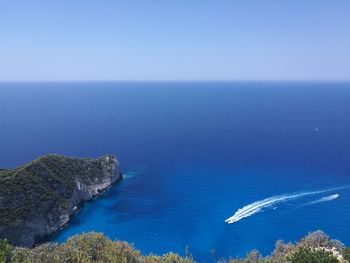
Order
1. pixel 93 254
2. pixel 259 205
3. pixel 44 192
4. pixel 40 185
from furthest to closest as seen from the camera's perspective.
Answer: pixel 259 205, pixel 40 185, pixel 44 192, pixel 93 254

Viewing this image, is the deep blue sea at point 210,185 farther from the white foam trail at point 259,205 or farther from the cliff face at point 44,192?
the cliff face at point 44,192

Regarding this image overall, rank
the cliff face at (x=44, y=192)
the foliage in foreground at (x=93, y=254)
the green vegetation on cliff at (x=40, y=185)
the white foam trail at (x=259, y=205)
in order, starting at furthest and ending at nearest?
the white foam trail at (x=259, y=205), the green vegetation on cliff at (x=40, y=185), the cliff face at (x=44, y=192), the foliage in foreground at (x=93, y=254)

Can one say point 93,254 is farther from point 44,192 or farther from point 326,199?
point 326,199

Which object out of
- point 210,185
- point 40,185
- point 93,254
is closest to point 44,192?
point 40,185

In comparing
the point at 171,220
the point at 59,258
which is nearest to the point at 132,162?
the point at 171,220

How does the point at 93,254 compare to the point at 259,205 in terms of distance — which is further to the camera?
the point at 259,205

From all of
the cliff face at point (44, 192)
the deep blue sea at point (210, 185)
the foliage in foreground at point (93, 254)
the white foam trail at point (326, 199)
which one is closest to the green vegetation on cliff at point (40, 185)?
the cliff face at point (44, 192)

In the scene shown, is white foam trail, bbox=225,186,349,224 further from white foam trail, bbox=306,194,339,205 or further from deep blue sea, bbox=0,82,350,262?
white foam trail, bbox=306,194,339,205

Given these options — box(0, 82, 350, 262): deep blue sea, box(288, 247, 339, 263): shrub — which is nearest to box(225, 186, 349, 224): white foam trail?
box(0, 82, 350, 262): deep blue sea

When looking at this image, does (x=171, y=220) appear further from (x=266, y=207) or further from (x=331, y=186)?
(x=331, y=186)
